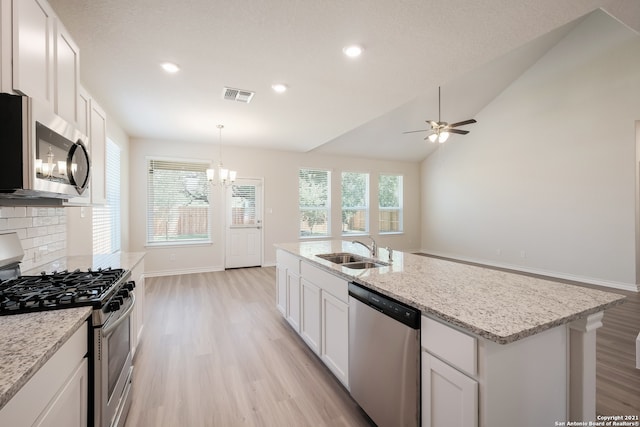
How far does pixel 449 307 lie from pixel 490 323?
0.19m

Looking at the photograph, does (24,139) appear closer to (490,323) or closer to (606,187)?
(490,323)

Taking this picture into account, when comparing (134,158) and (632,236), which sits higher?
(134,158)

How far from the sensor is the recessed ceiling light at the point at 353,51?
242cm

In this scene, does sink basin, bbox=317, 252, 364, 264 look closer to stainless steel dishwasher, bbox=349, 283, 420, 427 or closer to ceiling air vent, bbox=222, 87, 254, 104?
stainless steel dishwasher, bbox=349, 283, 420, 427

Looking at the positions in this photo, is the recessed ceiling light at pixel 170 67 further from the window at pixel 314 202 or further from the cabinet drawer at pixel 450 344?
the window at pixel 314 202

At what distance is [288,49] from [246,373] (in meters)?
2.72

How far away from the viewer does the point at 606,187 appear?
15.0ft

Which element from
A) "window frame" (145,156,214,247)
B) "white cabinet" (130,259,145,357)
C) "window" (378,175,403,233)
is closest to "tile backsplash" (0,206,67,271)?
"white cabinet" (130,259,145,357)

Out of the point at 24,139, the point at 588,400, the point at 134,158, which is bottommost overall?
the point at 588,400

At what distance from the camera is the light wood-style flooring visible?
5.98 ft

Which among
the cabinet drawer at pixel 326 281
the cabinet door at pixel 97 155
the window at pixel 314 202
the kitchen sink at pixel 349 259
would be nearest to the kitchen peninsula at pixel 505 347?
the cabinet drawer at pixel 326 281

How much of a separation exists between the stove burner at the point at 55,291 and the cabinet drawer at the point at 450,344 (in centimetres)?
151

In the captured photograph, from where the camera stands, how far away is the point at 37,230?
2.13 meters

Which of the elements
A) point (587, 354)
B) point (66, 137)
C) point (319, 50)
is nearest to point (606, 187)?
point (587, 354)
